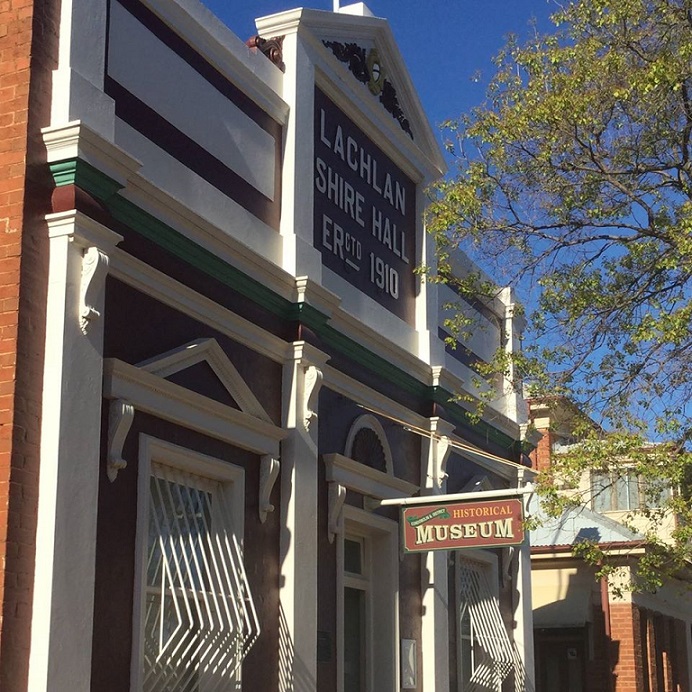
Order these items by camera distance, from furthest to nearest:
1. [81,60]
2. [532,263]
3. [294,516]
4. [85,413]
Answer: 1. [532,263]
2. [294,516]
3. [81,60]
4. [85,413]

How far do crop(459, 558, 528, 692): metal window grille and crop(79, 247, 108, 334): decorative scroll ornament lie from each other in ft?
28.1

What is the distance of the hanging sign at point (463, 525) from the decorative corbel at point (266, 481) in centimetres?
184

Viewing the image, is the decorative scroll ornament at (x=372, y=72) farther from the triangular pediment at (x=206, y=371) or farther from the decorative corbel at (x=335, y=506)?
the decorative corbel at (x=335, y=506)

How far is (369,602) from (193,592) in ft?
13.8

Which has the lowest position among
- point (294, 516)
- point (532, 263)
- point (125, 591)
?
point (125, 591)

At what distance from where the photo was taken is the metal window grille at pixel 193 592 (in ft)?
32.9

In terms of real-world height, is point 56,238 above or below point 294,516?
above

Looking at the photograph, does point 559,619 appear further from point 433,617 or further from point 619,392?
point 619,392

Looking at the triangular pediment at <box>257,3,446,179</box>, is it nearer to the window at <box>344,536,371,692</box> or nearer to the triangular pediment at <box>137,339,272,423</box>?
the triangular pediment at <box>137,339,272,423</box>

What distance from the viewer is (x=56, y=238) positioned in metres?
9.15

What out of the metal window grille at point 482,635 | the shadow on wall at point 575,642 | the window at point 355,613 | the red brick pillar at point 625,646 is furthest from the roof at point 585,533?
the window at point 355,613

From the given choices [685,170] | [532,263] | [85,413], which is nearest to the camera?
[85,413]

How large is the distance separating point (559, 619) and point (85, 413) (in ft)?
50.3

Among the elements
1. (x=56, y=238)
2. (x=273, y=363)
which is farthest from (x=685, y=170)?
(x=56, y=238)
